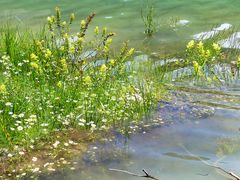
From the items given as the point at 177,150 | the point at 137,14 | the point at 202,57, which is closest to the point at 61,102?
the point at 177,150

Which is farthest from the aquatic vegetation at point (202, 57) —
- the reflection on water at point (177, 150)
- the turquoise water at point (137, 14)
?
the turquoise water at point (137, 14)

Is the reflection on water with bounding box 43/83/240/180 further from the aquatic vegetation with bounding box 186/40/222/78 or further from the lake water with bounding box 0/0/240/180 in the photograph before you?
the aquatic vegetation with bounding box 186/40/222/78

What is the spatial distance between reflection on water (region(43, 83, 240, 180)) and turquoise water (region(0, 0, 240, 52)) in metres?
4.25

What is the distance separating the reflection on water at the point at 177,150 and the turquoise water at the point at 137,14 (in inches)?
167

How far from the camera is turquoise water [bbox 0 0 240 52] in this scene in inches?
459

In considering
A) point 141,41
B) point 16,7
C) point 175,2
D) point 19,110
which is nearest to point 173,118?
point 19,110

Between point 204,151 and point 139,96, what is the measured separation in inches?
64.6

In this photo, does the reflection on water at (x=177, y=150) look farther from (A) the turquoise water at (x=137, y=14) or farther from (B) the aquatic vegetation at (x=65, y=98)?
(A) the turquoise water at (x=137, y=14)

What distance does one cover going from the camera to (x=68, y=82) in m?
6.96

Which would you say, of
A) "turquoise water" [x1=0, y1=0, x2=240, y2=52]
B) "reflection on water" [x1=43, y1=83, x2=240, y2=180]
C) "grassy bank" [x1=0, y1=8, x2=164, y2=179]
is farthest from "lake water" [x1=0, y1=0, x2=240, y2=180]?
"turquoise water" [x1=0, y1=0, x2=240, y2=52]

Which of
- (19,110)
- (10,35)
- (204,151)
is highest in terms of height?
(10,35)

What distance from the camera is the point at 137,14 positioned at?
578 inches

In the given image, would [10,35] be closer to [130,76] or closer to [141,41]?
[130,76]

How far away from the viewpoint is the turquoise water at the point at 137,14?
1166 cm
